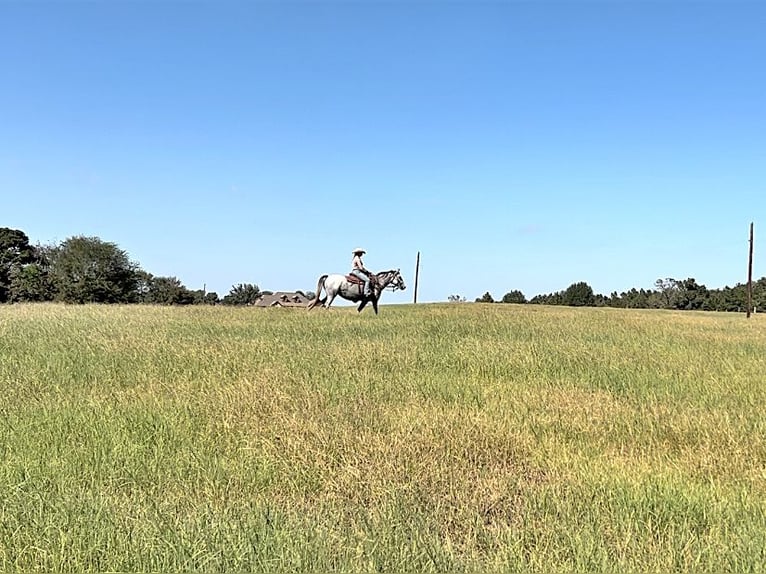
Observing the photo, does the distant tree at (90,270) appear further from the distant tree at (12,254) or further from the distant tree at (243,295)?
the distant tree at (243,295)

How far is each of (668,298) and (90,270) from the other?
97.3 m

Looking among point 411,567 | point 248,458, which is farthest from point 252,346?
point 411,567

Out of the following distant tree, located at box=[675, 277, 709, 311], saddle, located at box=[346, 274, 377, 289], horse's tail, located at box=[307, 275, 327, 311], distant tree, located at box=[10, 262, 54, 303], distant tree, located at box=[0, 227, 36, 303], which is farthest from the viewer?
distant tree, located at box=[675, 277, 709, 311]

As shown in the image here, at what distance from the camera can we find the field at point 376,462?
3230 millimetres

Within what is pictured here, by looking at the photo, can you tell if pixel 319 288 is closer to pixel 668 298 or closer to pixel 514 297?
pixel 514 297

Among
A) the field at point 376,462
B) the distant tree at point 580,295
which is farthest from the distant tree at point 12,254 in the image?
the distant tree at point 580,295

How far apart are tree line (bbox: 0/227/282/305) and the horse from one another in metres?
44.0

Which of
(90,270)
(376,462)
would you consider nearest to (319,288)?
(376,462)

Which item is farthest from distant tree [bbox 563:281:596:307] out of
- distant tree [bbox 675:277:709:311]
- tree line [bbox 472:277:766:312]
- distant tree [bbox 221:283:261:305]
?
distant tree [bbox 221:283:261:305]

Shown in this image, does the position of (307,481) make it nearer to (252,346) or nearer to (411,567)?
(411,567)

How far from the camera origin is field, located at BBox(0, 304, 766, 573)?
127 inches

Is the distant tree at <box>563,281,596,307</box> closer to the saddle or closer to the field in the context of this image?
the saddle

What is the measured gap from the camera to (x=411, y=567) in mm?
3070

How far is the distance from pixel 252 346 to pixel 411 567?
819 cm
